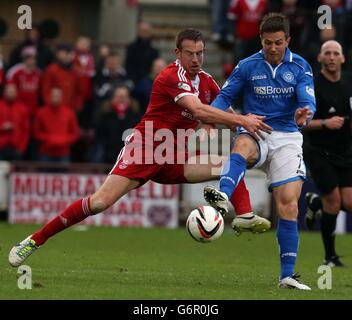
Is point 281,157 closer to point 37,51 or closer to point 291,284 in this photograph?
point 291,284

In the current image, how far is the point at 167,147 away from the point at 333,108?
321 cm

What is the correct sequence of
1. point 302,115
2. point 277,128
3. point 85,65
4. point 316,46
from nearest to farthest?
point 302,115 < point 277,128 < point 316,46 < point 85,65

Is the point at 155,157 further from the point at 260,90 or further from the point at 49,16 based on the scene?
the point at 49,16

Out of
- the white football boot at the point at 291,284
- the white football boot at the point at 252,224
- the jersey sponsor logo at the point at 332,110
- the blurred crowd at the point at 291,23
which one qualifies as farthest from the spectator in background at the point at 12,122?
the white football boot at the point at 291,284

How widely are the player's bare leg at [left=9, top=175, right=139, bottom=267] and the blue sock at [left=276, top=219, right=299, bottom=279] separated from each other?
1.58 meters

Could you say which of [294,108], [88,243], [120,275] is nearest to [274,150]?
[294,108]

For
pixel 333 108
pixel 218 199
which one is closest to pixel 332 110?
pixel 333 108

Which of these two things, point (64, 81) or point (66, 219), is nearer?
point (66, 219)

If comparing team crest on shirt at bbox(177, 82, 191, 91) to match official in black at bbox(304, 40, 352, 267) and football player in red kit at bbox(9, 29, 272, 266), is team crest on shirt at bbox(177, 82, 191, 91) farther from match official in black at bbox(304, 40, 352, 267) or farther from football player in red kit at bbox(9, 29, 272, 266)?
match official in black at bbox(304, 40, 352, 267)

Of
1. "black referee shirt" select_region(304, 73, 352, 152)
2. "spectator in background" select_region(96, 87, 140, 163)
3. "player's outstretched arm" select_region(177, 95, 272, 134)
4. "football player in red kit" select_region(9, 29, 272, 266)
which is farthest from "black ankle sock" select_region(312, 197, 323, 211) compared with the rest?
"spectator in background" select_region(96, 87, 140, 163)

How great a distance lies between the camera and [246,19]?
2139cm

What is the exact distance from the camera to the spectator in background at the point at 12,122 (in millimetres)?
19797

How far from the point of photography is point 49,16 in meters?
26.7

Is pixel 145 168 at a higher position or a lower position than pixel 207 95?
lower
